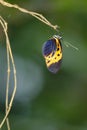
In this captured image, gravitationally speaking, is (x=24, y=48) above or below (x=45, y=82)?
above

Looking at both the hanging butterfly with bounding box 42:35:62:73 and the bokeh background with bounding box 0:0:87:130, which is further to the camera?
the bokeh background with bounding box 0:0:87:130

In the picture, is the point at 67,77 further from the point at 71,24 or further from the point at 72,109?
the point at 71,24

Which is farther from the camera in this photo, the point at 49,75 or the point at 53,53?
the point at 49,75

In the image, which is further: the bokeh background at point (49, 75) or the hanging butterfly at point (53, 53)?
the bokeh background at point (49, 75)

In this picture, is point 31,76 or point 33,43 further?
point 31,76

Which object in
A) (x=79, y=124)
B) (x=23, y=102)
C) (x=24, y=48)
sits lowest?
(x=79, y=124)

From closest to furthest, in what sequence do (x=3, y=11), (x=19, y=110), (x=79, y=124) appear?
(x=3, y=11), (x=79, y=124), (x=19, y=110)

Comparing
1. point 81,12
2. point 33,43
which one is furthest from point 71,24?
point 33,43

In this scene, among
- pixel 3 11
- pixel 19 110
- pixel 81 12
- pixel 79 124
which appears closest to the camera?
pixel 3 11
